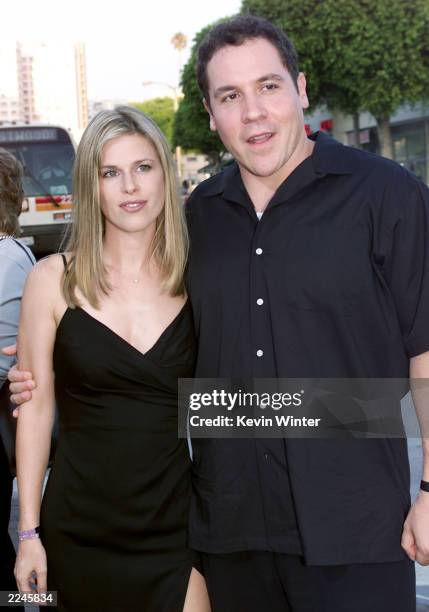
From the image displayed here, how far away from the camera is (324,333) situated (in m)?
2.35

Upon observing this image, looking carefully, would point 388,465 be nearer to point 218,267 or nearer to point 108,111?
point 218,267

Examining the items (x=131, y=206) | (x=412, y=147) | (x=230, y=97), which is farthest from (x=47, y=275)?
(x=412, y=147)

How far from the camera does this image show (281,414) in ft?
8.01

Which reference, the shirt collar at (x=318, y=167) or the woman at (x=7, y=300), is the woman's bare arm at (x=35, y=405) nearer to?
the woman at (x=7, y=300)

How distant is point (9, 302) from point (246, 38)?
1333 millimetres

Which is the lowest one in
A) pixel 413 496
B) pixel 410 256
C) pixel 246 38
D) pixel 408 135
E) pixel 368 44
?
Answer: pixel 413 496

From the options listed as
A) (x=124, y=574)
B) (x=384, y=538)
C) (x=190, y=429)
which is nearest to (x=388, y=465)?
(x=384, y=538)

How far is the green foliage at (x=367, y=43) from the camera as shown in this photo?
30125mm

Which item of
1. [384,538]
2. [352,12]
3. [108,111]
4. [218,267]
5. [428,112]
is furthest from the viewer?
[428,112]

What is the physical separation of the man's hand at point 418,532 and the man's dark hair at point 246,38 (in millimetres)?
1344

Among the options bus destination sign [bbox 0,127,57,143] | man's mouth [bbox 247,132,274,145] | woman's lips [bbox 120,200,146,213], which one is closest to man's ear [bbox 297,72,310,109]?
man's mouth [bbox 247,132,274,145]

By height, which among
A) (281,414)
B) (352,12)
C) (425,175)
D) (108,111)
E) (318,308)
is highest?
(352,12)

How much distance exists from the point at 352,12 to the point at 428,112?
679 centimetres

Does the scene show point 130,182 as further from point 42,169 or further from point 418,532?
point 42,169
